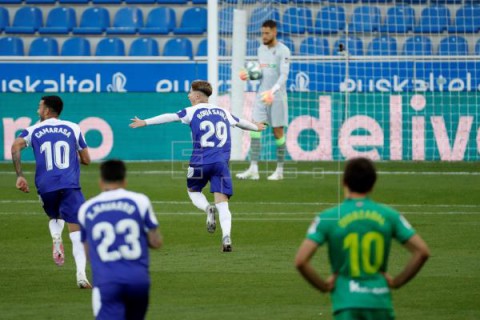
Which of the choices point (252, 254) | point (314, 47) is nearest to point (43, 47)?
point (314, 47)

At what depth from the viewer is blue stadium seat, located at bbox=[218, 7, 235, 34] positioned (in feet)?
78.2

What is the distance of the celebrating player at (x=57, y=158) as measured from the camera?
1055 cm

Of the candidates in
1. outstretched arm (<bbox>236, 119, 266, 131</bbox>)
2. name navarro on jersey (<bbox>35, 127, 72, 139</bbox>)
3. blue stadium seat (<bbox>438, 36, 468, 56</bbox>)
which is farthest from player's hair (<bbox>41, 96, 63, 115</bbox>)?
blue stadium seat (<bbox>438, 36, 468, 56</bbox>)

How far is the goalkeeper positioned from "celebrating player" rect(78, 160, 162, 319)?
12641 millimetres

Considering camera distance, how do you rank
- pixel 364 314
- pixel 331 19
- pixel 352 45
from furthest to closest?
pixel 331 19, pixel 352 45, pixel 364 314

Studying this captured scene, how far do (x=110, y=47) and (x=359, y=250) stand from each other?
69.8 ft

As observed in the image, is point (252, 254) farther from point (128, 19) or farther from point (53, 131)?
point (128, 19)

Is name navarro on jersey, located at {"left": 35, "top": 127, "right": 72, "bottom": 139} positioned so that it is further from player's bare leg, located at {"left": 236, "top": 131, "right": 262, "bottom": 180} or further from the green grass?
player's bare leg, located at {"left": 236, "top": 131, "right": 262, "bottom": 180}

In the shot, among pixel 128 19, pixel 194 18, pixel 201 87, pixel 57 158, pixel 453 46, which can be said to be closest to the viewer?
pixel 57 158

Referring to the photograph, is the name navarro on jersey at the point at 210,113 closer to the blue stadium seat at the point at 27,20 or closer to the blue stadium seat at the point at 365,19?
the blue stadium seat at the point at 365,19

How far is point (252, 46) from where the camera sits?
24.4 m

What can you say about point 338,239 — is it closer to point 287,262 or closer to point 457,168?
point 287,262

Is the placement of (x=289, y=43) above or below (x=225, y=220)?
above

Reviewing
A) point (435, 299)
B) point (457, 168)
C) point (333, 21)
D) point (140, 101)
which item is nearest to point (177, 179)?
point (140, 101)
